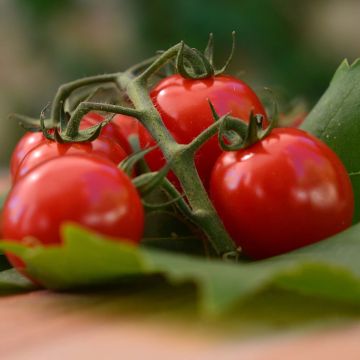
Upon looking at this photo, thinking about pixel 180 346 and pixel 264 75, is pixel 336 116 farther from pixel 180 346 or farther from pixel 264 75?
pixel 264 75

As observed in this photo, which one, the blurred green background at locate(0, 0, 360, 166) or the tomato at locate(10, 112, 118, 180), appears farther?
the blurred green background at locate(0, 0, 360, 166)

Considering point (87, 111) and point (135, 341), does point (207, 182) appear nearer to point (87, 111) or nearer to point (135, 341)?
point (87, 111)

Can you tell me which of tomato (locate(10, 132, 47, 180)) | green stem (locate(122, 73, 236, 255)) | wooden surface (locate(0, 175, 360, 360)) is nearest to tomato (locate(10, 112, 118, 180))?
tomato (locate(10, 132, 47, 180))

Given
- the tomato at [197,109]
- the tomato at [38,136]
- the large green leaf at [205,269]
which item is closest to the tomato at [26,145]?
the tomato at [38,136]

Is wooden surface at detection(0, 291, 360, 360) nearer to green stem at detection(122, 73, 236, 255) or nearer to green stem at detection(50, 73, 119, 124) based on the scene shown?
green stem at detection(122, 73, 236, 255)

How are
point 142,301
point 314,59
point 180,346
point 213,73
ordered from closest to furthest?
point 180,346 < point 142,301 < point 213,73 < point 314,59

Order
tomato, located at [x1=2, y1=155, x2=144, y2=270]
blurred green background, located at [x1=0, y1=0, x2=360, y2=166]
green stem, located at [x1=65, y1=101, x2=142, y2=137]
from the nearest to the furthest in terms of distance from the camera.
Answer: tomato, located at [x1=2, y1=155, x2=144, y2=270], green stem, located at [x1=65, y1=101, x2=142, y2=137], blurred green background, located at [x1=0, y1=0, x2=360, y2=166]

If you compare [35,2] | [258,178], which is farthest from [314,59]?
[258,178]

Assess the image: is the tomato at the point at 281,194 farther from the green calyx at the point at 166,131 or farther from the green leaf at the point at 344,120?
the green leaf at the point at 344,120
